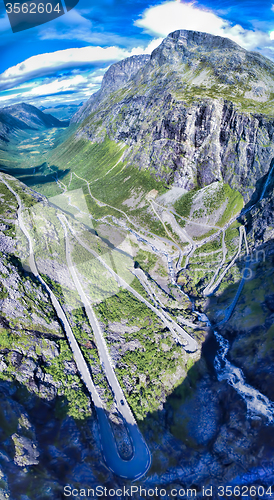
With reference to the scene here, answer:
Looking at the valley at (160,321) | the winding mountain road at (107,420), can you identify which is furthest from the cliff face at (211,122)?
the winding mountain road at (107,420)

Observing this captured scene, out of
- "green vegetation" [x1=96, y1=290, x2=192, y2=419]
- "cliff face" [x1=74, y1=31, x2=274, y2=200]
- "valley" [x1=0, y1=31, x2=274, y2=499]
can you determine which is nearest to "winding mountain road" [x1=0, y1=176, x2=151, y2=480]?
"valley" [x1=0, y1=31, x2=274, y2=499]

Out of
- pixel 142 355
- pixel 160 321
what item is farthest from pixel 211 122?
pixel 142 355

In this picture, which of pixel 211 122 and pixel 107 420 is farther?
pixel 211 122

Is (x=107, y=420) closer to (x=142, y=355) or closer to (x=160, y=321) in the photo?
(x=142, y=355)

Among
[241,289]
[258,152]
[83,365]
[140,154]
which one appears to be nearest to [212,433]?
[83,365]

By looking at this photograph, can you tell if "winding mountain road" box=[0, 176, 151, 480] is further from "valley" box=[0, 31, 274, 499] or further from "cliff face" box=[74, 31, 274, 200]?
"cliff face" box=[74, 31, 274, 200]

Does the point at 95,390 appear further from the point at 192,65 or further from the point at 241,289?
the point at 192,65
